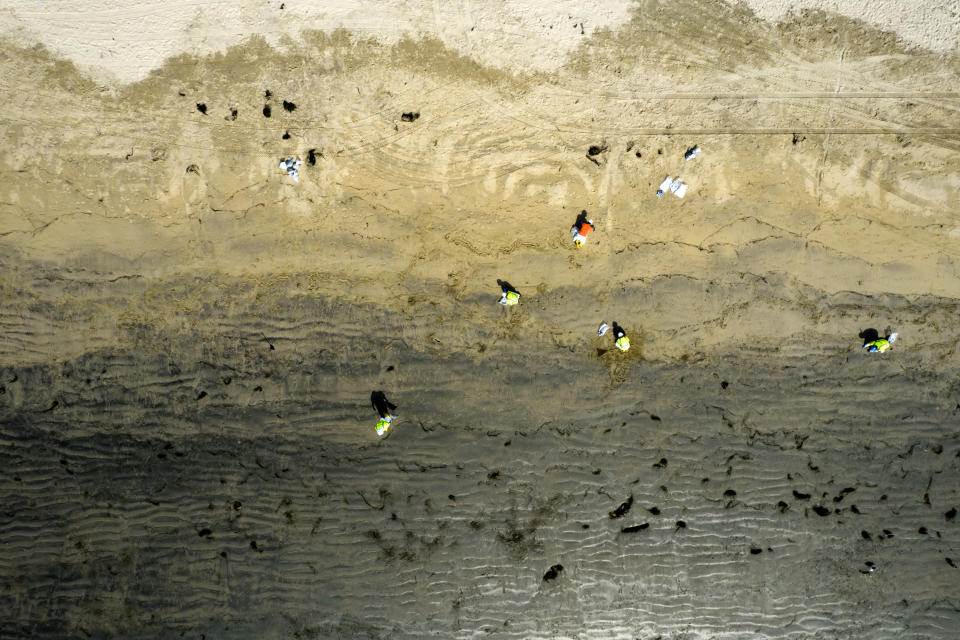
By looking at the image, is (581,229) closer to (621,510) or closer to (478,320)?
(478,320)

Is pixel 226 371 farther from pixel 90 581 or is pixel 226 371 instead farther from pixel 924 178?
pixel 924 178

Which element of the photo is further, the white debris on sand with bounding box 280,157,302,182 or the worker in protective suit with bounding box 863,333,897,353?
the white debris on sand with bounding box 280,157,302,182

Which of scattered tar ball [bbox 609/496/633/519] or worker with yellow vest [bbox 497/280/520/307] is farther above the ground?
worker with yellow vest [bbox 497/280/520/307]

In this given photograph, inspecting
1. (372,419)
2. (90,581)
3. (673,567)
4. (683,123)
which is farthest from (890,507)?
(90,581)

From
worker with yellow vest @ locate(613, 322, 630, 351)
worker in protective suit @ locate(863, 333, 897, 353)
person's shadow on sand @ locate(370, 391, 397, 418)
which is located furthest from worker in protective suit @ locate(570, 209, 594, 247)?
worker in protective suit @ locate(863, 333, 897, 353)

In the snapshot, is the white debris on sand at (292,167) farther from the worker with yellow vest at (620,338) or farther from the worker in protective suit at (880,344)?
Result: the worker in protective suit at (880,344)

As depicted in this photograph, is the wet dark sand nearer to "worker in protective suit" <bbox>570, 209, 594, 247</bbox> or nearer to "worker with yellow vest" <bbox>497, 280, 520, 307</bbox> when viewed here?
"worker with yellow vest" <bbox>497, 280, 520, 307</bbox>
